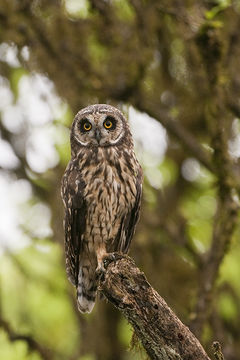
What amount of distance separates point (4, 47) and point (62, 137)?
165 cm

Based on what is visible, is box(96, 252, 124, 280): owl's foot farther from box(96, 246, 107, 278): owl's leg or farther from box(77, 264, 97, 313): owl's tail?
box(77, 264, 97, 313): owl's tail

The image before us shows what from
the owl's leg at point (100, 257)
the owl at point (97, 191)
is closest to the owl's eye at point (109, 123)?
the owl at point (97, 191)

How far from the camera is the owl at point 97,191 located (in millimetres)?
4848

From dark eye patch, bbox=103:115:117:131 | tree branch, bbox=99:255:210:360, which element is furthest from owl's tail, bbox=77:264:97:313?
tree branch, bbox=99:255:210:360

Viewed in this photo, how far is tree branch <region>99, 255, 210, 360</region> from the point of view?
3.21 metres

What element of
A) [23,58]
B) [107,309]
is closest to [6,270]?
[107,309]

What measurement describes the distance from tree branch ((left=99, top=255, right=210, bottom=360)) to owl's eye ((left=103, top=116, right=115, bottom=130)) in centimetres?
186

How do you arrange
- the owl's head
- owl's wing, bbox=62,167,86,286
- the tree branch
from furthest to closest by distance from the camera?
the owl's head, owl's wing, bbox=62,167,86,286, the tree branch

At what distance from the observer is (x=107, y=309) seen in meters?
7.72

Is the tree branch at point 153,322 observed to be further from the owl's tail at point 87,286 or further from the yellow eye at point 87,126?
the yellow eye at point 87,126

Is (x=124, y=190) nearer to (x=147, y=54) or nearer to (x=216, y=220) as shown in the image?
(x=216, y=220)

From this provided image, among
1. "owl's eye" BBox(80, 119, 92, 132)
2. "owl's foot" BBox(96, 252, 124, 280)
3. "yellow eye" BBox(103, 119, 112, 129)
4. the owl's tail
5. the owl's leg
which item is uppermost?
"yellow eye" BBox(103, 119, 112, 129)

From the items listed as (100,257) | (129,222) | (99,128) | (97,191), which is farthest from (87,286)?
(99,128)

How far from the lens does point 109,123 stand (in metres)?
5.03
